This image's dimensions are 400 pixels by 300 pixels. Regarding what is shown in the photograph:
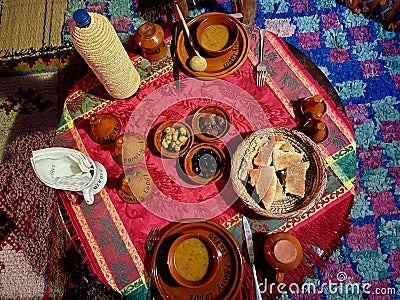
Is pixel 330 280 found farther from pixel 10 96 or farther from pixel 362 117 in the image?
pixel 10 96

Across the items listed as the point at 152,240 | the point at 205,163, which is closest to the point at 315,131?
the point at 205,163

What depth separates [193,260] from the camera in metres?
1.07

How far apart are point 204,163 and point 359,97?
96 centimetres

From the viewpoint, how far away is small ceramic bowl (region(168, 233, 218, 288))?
3.45 feet

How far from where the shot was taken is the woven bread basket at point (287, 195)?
1.08 metres

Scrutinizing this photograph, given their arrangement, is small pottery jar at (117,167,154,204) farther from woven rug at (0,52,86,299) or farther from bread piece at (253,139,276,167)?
Result: woven rug at (0,52,86,299)

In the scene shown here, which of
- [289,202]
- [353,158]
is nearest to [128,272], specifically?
[289,202]

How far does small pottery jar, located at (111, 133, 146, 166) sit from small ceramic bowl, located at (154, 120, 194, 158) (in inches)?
2.0

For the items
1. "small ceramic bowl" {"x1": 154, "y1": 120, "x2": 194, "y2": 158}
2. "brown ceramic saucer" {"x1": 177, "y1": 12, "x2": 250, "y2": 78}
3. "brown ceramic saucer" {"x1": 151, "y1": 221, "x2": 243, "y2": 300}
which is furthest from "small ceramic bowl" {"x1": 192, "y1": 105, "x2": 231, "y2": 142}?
"brown ceramic saucer" {"x1": 151, "y1": 221, "x2": 243, "y2": 300}

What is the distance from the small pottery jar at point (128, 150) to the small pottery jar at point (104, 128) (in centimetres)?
2

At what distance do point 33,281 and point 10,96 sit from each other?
0.84m

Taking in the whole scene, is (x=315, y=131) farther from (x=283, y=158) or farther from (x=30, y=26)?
(x=30, y=26)

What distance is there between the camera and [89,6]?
2.01 metres

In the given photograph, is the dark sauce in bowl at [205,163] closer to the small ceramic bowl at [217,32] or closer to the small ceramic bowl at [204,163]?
the small ceramic bowl at [204,163]
